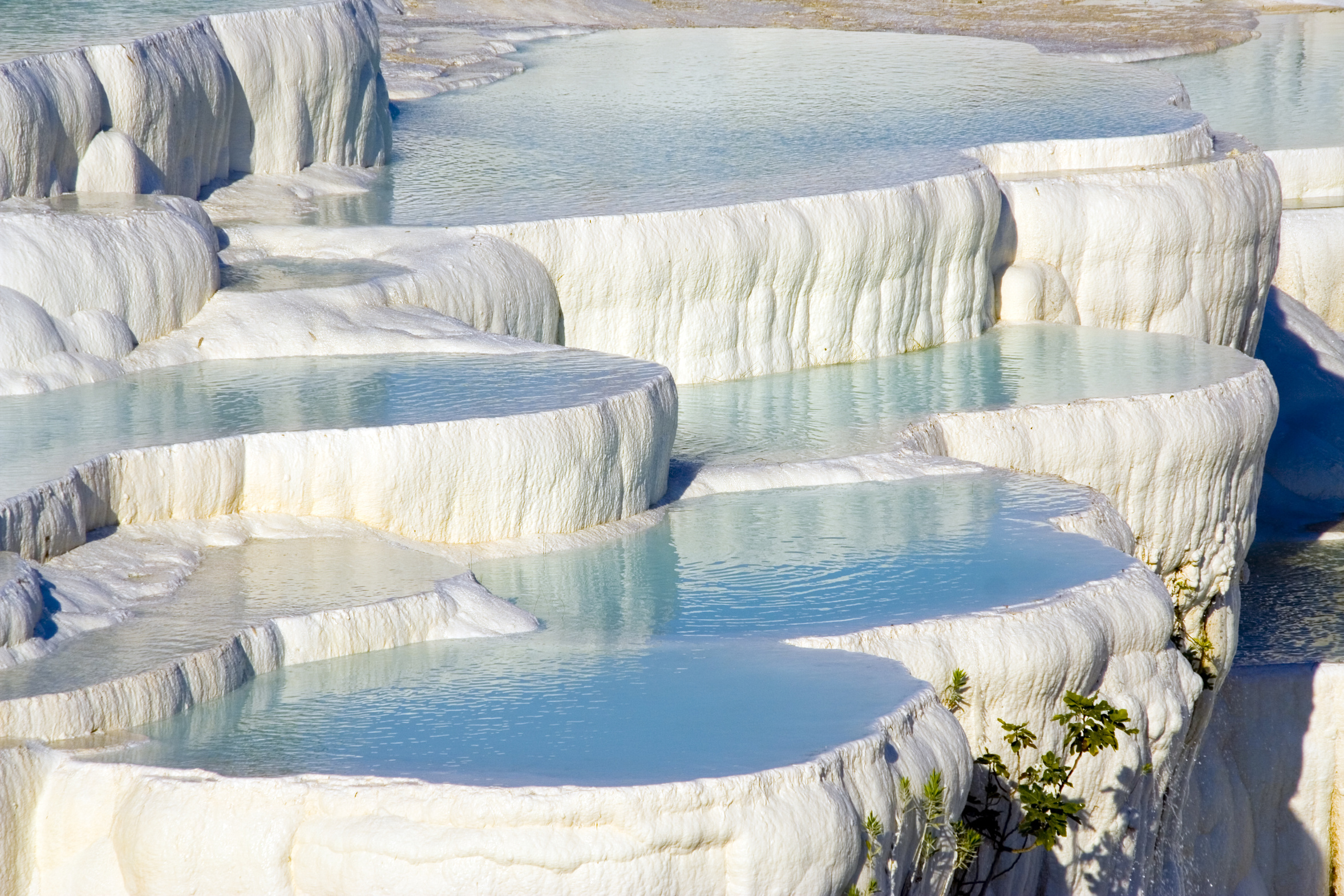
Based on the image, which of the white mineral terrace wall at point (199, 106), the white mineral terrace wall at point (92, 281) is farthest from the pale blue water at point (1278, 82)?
the white mineral terrace wall at point (92, 281)

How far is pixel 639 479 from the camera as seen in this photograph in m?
7.89

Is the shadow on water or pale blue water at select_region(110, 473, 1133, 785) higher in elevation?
pale blue water at select_region(110, 473, 1133, 785)

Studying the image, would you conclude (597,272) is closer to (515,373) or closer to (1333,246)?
(515,373)

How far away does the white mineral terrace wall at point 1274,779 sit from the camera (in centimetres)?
1052

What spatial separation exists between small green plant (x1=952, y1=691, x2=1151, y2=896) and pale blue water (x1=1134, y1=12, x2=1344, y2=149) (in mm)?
10336

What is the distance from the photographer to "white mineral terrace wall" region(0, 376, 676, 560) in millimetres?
6906

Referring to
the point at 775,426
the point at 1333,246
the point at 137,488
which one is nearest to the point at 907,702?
the point at 137,488

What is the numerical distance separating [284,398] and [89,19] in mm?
4213

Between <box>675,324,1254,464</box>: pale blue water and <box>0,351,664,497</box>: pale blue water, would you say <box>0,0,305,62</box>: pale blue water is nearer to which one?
<box>0,351,664,497</box>: pale blue water

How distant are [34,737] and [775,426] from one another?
4912 mm

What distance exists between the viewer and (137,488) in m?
6.88

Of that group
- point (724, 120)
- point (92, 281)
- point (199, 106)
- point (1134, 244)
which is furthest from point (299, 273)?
point (1134, 244)

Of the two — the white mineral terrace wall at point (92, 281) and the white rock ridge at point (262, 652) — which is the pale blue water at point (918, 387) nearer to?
the white rock ridge at point (262, 652)

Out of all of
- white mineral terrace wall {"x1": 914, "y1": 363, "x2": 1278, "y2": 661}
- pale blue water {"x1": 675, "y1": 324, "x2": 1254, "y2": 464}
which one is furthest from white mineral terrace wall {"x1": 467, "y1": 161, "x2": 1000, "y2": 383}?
white mineral terrace wall {"x1": 914, "y1": 363, "x2": 1278, "y2": 661}
